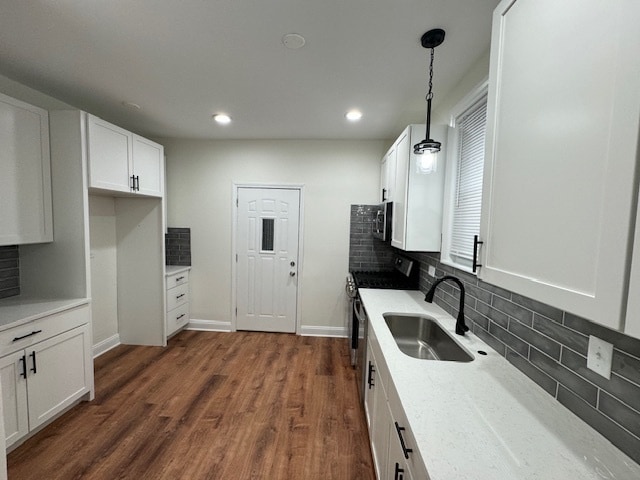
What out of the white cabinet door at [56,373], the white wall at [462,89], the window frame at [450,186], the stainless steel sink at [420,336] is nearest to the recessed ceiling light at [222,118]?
the white wall at [462,89]

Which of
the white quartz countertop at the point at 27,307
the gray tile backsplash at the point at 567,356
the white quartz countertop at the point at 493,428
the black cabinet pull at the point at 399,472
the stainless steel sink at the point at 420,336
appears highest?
the gray tile backsplash at the point at 567,356

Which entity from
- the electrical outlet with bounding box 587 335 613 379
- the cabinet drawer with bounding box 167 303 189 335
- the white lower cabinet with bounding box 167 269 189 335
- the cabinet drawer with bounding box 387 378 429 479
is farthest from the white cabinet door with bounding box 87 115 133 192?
the electrical outlet with bounding box 587 335 613 379

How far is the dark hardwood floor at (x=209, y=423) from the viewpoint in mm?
1619

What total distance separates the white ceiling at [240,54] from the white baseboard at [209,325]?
261cm

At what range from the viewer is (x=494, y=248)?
952 mm

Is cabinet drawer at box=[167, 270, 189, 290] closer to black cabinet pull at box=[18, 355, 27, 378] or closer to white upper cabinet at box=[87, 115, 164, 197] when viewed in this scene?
white upper cabinet at box=[87, 115, 164, 197]

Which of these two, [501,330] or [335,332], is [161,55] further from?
[335,332]

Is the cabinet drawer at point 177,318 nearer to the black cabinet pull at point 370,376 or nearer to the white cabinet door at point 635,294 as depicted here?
the black cabinet pull at point 370,376

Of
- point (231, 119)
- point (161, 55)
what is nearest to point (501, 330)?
point (161, 55)

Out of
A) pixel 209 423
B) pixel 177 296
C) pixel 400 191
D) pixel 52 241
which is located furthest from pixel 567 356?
pixel 177 296

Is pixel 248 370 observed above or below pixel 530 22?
below

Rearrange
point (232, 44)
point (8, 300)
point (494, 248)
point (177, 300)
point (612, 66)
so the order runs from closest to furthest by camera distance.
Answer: point (612, 66) < point (494, 248) < point (232, 44) < point (8, 300) < point (177, 300)

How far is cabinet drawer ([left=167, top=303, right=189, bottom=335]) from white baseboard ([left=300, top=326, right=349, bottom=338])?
1.57 meters

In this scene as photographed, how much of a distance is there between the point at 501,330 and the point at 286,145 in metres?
3.02
